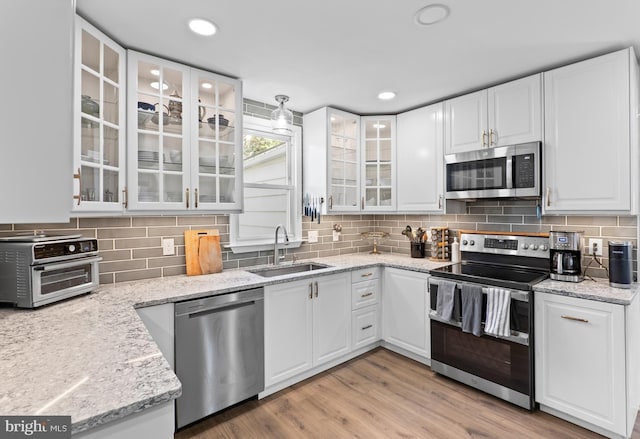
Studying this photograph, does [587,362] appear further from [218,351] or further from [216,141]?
[216,141]

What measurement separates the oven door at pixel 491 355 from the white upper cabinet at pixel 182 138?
1907 millimetres

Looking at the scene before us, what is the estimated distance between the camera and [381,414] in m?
2.22

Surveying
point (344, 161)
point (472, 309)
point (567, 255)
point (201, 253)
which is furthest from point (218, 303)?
point (567, 255)

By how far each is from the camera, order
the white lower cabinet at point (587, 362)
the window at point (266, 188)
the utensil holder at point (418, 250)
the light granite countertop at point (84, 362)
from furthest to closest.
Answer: the utensil holder at point (418, 250)
the window at point (266, 188)
the white lower cabinet at point (587, 362)
the light granite countertop at point (84, 362)

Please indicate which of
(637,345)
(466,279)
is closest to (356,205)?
(466,279)

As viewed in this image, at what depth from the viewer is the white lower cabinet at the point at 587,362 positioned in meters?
1.89

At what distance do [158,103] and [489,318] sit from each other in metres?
2.70

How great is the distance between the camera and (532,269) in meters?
2.63

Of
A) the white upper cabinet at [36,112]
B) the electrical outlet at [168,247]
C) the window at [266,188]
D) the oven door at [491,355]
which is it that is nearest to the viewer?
the white upper cabinet at [36,112]

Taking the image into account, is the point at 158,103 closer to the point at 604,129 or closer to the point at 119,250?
the point at 119,250

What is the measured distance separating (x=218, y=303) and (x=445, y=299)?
170 centimetres

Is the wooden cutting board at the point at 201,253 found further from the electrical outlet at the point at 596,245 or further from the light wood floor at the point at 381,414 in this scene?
the electrical outlet at the point at 596,245

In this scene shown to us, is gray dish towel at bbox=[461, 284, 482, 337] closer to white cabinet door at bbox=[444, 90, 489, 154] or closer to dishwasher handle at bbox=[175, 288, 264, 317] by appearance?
white cabinet door at bbox=[444, 90, 489, 154]

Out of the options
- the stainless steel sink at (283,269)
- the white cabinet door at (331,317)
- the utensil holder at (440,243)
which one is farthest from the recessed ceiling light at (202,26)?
the utensil holder at (440,243)
